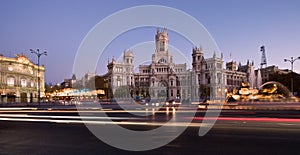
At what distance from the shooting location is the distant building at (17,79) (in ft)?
245

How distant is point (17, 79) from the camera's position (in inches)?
3152

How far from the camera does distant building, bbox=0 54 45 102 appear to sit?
245 ft

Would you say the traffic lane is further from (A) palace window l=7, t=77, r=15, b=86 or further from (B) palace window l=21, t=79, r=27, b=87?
A: (B) palace window l=21, t=79, r=27, b=87

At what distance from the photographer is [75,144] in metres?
9.14

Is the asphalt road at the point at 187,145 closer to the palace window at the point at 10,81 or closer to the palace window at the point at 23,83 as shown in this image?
the palace window at the point at 10,81

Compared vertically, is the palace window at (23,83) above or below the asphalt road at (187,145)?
above

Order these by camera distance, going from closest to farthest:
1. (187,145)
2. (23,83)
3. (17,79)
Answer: (187,145)
(17,79)
(23,83)

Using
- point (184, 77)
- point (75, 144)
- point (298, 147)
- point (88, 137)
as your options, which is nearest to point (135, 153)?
point (75, 144)

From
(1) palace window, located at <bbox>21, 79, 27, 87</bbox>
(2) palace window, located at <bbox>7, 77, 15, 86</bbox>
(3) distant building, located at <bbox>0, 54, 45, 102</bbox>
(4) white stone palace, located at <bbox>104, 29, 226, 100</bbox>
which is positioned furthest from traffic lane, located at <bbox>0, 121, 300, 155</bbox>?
(4) white stone palace, located at <bbox>104, 29, 226, 100</bbox>

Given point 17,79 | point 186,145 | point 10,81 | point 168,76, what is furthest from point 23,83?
point 186,145

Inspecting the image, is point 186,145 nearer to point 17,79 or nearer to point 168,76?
point 17,79

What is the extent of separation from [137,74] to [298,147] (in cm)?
12880

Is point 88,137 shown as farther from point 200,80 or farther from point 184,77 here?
point 200,80

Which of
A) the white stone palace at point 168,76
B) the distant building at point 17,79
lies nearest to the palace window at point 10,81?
the distant building at point 17,79
